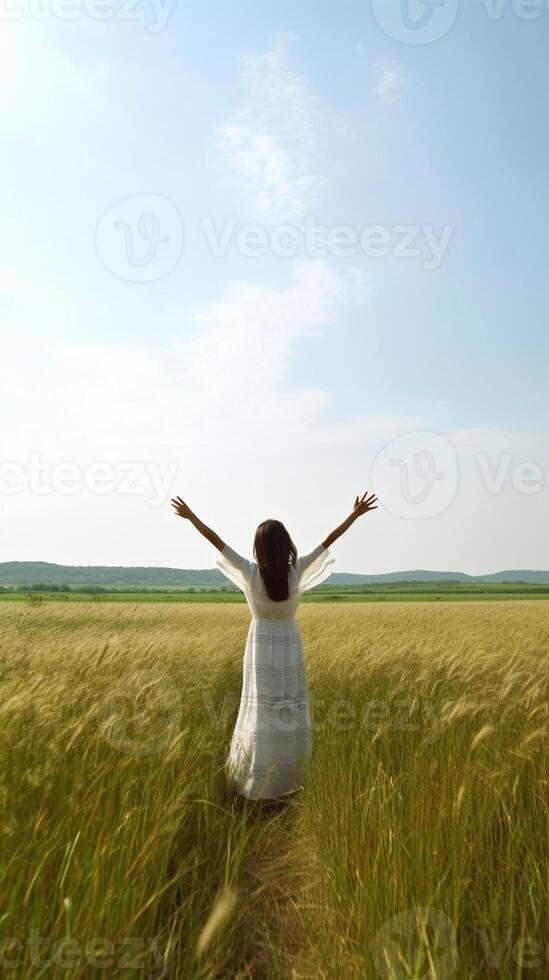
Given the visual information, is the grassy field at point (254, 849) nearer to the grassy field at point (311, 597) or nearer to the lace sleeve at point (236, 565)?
the lace sleeve at point (236, 565)

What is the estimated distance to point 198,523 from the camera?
453 centimetres

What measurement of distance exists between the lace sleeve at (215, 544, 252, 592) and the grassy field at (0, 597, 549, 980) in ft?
3.28

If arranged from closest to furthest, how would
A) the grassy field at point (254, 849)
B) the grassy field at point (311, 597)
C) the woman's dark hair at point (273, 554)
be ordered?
the grassy field at point (254, 849)
the woman's dark hair at point (273, 554)
the grassy field at point (311, 597)

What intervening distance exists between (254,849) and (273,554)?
1702 mm

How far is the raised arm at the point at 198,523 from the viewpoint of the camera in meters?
4.44

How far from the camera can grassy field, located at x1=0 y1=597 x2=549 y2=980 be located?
208cm

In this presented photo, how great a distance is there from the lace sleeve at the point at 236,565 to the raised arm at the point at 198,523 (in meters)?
0.06

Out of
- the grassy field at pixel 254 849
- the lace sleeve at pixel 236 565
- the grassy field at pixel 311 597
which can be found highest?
the lace sleeve at pixel 236 565

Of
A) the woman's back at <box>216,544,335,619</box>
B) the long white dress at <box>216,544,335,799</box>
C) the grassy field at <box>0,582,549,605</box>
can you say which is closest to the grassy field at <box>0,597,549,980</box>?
the long white dress at <box>216,544,335,799</box>

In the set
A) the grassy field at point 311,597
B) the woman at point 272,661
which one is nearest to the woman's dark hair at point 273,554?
the woman at point 272,661

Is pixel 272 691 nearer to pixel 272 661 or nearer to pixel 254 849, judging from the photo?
pixel 272 661

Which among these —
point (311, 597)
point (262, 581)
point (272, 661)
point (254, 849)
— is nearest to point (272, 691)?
point (272, 661)

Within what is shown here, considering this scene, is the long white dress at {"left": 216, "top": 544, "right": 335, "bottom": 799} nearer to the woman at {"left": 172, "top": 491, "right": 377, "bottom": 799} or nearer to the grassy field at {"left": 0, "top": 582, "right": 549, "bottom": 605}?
the woman at {"left": 172, "top": 491, "right": 377, "bottom": 799}

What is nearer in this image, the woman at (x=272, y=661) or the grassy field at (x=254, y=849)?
the grassy field at (x=254, y=849)
